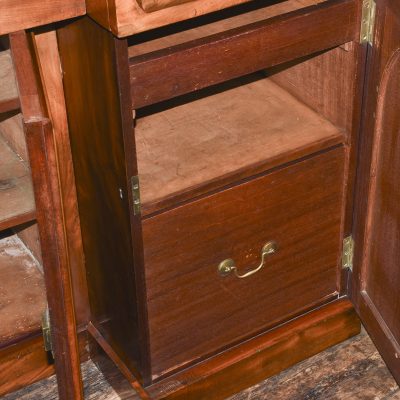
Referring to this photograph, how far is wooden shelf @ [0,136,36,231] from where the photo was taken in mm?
1543

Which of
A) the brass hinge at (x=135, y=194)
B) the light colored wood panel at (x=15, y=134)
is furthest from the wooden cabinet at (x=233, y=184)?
the light colored wood panel at (x=15, y=134)

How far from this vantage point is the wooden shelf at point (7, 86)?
4.58ft

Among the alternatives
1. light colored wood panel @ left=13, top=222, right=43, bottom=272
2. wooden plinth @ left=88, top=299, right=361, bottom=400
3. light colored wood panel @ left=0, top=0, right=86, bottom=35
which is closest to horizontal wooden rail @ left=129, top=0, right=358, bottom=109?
light colored wood panel @ left=0, top=0, right=86, bottom=35

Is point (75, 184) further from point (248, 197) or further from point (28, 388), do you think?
point (28, 388)

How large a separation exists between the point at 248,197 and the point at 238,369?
0.40 m

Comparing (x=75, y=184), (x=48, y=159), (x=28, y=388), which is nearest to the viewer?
(x=48, y=159)

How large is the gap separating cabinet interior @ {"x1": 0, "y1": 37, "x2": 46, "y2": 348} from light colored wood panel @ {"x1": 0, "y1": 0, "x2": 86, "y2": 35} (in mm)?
53

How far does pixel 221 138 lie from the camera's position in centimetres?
173

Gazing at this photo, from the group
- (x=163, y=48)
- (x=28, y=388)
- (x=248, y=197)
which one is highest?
(x=163, y=48)

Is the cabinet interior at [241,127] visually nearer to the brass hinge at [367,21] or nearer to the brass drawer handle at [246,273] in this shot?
the brass hinge at [367,21]

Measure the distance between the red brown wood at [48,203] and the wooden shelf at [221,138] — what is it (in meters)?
0.20

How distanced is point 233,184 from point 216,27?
10.8 inches

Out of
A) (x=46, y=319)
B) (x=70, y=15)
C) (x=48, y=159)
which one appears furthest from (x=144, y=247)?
(x=70, y=15)

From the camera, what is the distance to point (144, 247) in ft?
5.26
